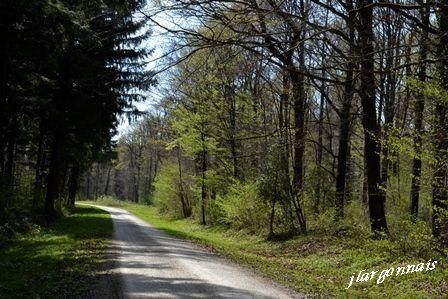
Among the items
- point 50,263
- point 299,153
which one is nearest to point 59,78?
point 299,153

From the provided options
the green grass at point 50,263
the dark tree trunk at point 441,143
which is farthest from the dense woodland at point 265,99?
the green grass at point 50,263

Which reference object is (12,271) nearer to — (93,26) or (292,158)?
(292,158)

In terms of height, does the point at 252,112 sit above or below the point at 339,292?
above

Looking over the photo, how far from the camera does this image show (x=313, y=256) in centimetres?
1466

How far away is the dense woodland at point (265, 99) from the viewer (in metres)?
8.20

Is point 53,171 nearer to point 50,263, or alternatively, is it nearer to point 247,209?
point 247,209

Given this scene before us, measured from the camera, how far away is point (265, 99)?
24.6 meters

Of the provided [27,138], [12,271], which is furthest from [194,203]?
[12,271]

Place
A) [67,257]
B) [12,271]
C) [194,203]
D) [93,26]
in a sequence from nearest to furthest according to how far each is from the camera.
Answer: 1. [12,271]
2. [67,257]
3. [93,26]
4. [194,203]

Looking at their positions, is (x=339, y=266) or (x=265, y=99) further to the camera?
(x=265, y=99)

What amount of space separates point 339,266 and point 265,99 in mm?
13231

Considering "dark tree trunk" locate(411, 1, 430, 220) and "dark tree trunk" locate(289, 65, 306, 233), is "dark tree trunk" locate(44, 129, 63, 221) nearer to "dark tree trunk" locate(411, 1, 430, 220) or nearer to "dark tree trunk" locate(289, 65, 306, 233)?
"dark tree trunk" locate(289, 65, 306, 233)

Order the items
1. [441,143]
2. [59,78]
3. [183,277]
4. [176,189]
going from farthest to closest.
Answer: [176,189]
[59,78]
[183,277]
[441,143]

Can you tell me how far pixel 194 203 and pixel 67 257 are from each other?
23651 millimetres
